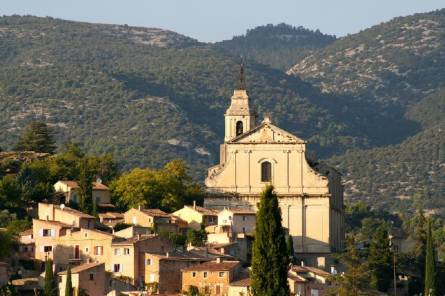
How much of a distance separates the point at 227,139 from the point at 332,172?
7031 millimetres

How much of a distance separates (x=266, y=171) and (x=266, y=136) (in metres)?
2.12

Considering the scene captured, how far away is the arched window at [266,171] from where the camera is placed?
12838 cm

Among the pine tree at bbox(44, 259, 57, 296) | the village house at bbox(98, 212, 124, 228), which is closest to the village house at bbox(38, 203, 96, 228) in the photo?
the village house at bbox(98, 212, 124, 228)

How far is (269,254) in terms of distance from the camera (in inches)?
3415

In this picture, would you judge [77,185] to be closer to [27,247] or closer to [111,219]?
[111,219]

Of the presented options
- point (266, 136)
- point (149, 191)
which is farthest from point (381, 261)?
point (149, 191)

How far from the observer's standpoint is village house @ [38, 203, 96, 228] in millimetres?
115519

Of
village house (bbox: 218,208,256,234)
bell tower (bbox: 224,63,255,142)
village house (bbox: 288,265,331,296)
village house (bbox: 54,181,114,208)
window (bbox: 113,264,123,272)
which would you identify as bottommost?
village house (bbox: 288,265,331,296)

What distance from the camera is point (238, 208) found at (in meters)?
126

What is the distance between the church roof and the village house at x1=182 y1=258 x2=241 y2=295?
73.7 ft

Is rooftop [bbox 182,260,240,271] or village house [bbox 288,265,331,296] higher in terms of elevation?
rooftop [bbox 182,260,240,271]

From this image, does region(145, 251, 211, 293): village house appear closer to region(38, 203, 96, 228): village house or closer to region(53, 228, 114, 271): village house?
region(53, 228, 114, 271): village house

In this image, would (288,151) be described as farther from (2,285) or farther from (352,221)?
(352,221)

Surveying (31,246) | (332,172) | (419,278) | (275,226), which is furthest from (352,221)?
(275,226)
